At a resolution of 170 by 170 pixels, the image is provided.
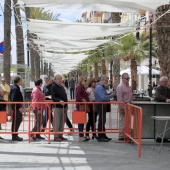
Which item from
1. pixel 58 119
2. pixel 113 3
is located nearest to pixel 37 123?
pixel 58 119

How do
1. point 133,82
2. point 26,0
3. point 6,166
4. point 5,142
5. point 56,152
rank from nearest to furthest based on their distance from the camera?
point 6,166 → point 56,152 → point 26,0 → point 5,142 → point 133,82

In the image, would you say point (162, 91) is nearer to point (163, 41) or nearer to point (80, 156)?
point (80, 156)

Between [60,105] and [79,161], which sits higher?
[60,105]

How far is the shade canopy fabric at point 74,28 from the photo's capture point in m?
16.1

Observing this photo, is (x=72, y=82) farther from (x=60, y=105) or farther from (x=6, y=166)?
(x=6, y=166)

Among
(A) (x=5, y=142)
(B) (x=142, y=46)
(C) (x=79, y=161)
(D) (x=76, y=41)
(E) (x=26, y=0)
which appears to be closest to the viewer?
(C) (x=79, y=161)

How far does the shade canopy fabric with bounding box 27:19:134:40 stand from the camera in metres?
16.1

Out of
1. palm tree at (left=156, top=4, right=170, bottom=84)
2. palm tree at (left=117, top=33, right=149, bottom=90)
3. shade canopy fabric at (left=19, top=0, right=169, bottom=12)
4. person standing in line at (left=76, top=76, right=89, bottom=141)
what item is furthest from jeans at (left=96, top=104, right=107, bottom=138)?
palm tree at (left=117, top=33, right=149, bottom=90)

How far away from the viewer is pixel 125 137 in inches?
524

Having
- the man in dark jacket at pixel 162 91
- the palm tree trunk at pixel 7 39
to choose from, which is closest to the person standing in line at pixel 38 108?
the man in dark jacket at pixel 162 91

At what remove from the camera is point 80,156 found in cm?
1067

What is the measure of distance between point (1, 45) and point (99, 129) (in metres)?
11.1

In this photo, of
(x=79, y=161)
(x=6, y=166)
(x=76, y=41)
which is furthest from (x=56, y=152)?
(x=76, y=41)

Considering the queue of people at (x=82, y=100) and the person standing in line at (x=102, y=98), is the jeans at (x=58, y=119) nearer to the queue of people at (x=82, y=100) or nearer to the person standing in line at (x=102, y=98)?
the queue of people at (x=82, y=100)
